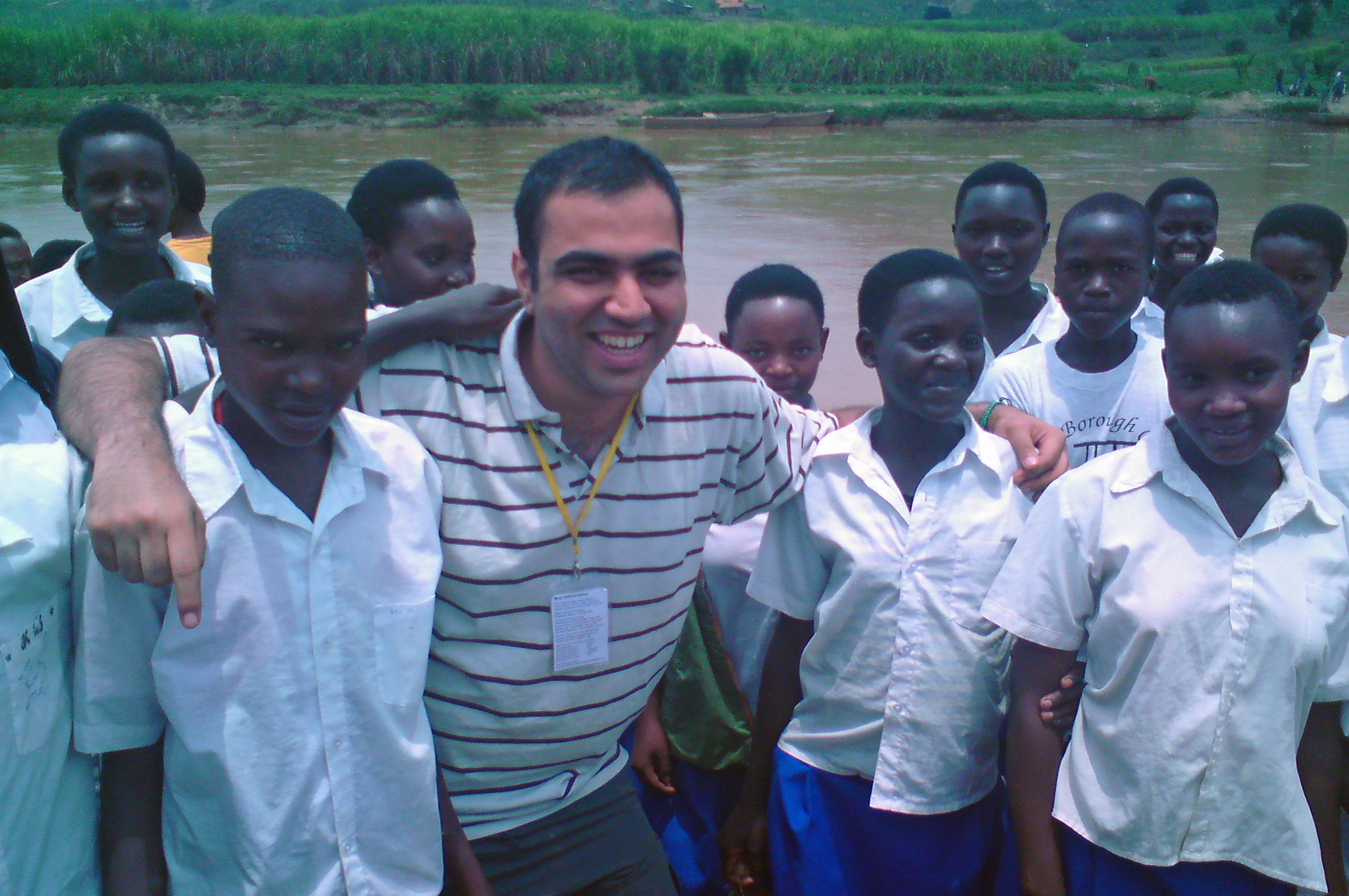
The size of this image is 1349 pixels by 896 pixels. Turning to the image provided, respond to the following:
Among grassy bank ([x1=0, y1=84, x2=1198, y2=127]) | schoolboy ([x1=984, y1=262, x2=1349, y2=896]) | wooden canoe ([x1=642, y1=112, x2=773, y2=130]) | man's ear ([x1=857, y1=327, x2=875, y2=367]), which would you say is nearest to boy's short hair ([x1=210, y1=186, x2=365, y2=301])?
man's ear ([x1=857, y1=327, x2=875, y2=367])

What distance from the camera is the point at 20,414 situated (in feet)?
5.49

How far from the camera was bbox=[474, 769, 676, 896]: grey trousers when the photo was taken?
209cm

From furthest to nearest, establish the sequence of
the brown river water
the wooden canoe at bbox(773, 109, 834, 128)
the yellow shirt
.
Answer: the wooden canoe at bbox(773, 109, 834, 128) < the brown river water < the yellow shirt

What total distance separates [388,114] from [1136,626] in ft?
109

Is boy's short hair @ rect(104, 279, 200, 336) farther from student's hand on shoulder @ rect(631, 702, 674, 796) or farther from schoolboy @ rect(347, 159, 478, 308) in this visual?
student's hand on shoulder @ rect(631, 702, 674, 796)

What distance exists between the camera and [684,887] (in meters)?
2.51

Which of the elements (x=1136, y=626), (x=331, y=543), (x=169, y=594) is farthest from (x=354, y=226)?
(x=1136, y=626)

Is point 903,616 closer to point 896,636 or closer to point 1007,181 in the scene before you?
point 896,636

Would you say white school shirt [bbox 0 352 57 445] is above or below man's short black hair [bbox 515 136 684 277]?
below

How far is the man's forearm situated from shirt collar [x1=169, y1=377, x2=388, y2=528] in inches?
1.7

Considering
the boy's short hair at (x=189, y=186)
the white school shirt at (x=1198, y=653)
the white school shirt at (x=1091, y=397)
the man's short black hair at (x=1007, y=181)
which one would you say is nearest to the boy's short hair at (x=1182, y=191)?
the man's short black hair at (x=1007, y=181)

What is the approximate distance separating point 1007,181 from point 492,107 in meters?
30.6

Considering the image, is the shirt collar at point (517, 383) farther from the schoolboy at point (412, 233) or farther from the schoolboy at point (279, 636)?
the schoolboy at point (412, 233)

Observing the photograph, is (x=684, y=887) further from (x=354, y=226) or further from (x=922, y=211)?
(x=922, y=211)
